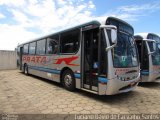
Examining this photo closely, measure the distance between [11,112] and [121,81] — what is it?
350 cm

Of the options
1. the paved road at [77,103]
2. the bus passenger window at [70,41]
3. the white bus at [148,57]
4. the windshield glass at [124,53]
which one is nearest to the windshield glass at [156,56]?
the white bus at [148,57]

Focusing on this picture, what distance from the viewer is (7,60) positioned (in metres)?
18.3

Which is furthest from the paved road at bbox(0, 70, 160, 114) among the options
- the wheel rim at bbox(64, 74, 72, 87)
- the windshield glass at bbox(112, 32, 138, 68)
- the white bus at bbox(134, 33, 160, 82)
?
the white bus at bbox(134, 33, 160, 82)

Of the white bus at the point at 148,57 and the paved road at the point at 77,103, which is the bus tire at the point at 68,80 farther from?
the white bus at the point at 148,57

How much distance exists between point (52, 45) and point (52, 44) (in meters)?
0.05

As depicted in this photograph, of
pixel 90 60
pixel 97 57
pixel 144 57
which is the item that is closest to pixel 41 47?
pixel 90 60

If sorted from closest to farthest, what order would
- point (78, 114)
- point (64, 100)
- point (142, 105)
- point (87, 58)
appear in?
1. point (78, 114)
2. point (142, 105)
3. point (64, 100)
4. point (87, 58)

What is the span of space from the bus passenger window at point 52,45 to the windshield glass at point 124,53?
342cm

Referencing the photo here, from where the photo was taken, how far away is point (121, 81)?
5352 mm

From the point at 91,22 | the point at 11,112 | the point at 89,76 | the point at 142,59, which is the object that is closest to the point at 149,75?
the point at 142,59

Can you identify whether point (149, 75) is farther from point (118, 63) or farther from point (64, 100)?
point (64, 100)

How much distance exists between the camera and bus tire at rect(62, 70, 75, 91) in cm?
677

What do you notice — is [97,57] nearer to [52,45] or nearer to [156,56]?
[52,45]

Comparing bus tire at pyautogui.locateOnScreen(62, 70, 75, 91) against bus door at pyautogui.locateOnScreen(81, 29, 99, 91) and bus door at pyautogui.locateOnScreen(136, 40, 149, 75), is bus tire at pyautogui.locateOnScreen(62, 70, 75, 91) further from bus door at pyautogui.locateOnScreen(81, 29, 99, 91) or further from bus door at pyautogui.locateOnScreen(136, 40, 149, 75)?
bus door at pyautogui.locateOnScreen(136, 40, 149, 75)
